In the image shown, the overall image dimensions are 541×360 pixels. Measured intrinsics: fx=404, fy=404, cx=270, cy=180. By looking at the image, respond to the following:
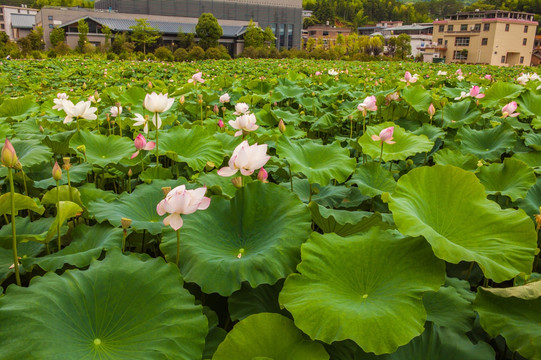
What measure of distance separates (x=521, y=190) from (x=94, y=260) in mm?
1174

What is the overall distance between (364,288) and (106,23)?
4054 cm

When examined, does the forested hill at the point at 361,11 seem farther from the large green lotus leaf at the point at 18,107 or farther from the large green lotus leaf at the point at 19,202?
the large green lotus leaf at the point at 19,202

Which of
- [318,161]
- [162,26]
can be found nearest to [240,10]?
[162,26]

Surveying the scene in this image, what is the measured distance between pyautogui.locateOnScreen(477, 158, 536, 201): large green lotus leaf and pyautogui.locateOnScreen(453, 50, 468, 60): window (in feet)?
153

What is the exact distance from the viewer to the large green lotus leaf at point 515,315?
65 cm

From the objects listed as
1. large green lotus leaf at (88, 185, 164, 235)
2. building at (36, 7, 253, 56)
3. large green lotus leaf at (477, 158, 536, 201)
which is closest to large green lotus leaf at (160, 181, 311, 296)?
large green lotus leaf at (88, 185, 164, 235)

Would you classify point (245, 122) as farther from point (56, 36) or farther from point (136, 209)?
point (56, 36)

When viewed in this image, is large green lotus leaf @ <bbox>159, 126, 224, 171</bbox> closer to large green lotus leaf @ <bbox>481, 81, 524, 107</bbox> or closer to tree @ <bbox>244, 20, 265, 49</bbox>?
large green lotus leaf @ <bbox>481, 81, 524, 107</bbox>

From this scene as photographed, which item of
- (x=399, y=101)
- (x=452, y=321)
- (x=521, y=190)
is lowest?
(x=452, y=321)

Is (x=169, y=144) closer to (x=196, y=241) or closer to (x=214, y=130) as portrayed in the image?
(x=214, y=130)

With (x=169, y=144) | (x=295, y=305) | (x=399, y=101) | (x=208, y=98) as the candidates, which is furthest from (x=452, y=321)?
(x=208, y=98)

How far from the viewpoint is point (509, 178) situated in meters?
1.31

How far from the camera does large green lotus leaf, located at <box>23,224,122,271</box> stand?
31.2 inches

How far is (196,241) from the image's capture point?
0.82 m
